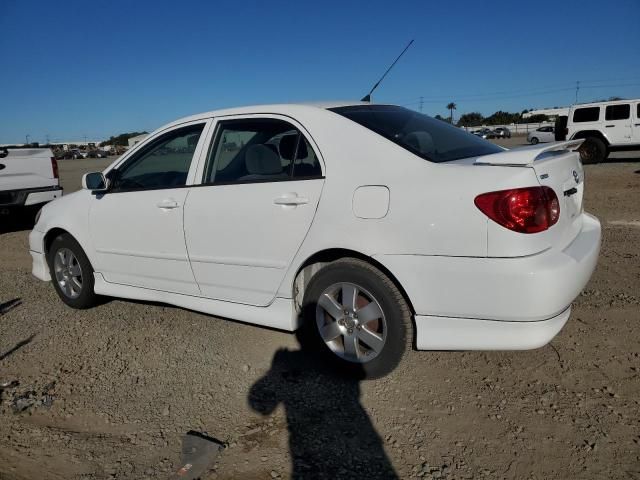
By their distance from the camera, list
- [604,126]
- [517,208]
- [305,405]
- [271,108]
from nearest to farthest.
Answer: [517,208] < [305,405] < [271,108] < [604,126]

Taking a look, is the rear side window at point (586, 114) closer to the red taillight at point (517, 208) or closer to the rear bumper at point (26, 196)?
the rear bumper at point (26, 196)

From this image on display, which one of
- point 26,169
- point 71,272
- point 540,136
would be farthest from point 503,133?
point 71,272

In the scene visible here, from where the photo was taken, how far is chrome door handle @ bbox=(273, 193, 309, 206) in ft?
9.45

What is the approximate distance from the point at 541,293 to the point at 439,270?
48cm

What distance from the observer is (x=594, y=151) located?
16.4 m

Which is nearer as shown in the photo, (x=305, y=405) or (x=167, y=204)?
(x=305, y=405)

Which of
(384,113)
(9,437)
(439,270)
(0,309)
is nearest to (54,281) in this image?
(0,309)

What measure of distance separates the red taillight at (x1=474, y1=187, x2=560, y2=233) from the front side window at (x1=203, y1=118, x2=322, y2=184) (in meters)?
1.02

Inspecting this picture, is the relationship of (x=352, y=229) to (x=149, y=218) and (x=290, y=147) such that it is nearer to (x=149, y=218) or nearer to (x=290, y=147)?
(x=290, y=147)

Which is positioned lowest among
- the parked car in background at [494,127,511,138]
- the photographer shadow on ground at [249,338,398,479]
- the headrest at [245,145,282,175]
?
the photographer shadow on ground at [249,338,398,479]

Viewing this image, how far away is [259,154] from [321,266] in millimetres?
894

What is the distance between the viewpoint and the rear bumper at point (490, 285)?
2328 mm

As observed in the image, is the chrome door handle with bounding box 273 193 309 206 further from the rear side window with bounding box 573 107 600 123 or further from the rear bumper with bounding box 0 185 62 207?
the rear side window with bounding box 573 107 600 123

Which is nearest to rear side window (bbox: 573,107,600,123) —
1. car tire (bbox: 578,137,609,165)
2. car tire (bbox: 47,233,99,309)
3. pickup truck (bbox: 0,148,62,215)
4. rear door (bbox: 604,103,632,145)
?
rear door (bbox: 604,103,632,145)
